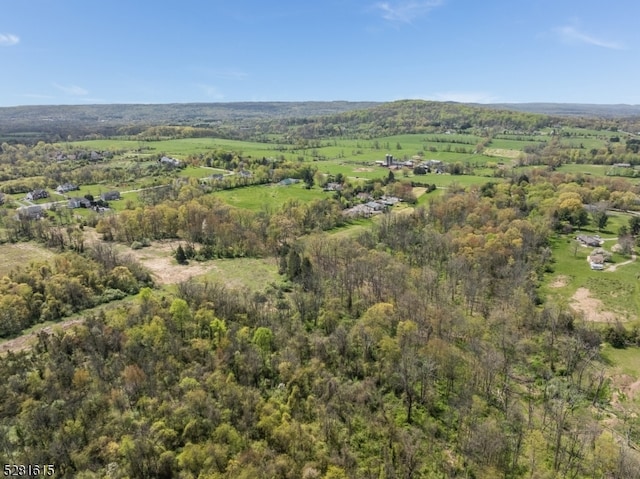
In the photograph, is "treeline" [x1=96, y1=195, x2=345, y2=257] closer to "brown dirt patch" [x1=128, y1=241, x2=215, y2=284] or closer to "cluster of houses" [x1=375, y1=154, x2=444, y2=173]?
"brown dirt patch" [x1=128, y1=241, x2=215, y2=284]

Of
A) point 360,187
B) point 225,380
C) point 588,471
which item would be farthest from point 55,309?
point 360,187

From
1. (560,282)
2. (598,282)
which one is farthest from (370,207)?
(598,282)

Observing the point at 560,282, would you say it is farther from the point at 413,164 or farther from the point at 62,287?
the point at 413,164

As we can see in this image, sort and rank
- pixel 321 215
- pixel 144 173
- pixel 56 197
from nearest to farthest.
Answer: pixel 321 215 → pixel 56 197 → pixel 144 173

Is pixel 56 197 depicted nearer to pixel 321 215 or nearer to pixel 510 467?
pixel 321 215

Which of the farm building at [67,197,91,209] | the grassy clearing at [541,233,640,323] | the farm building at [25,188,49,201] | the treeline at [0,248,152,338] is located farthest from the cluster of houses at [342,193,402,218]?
the farm building at [25,188,49,201]

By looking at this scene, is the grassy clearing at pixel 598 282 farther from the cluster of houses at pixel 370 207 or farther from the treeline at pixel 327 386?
the cluster of houses at pixel 370 207
